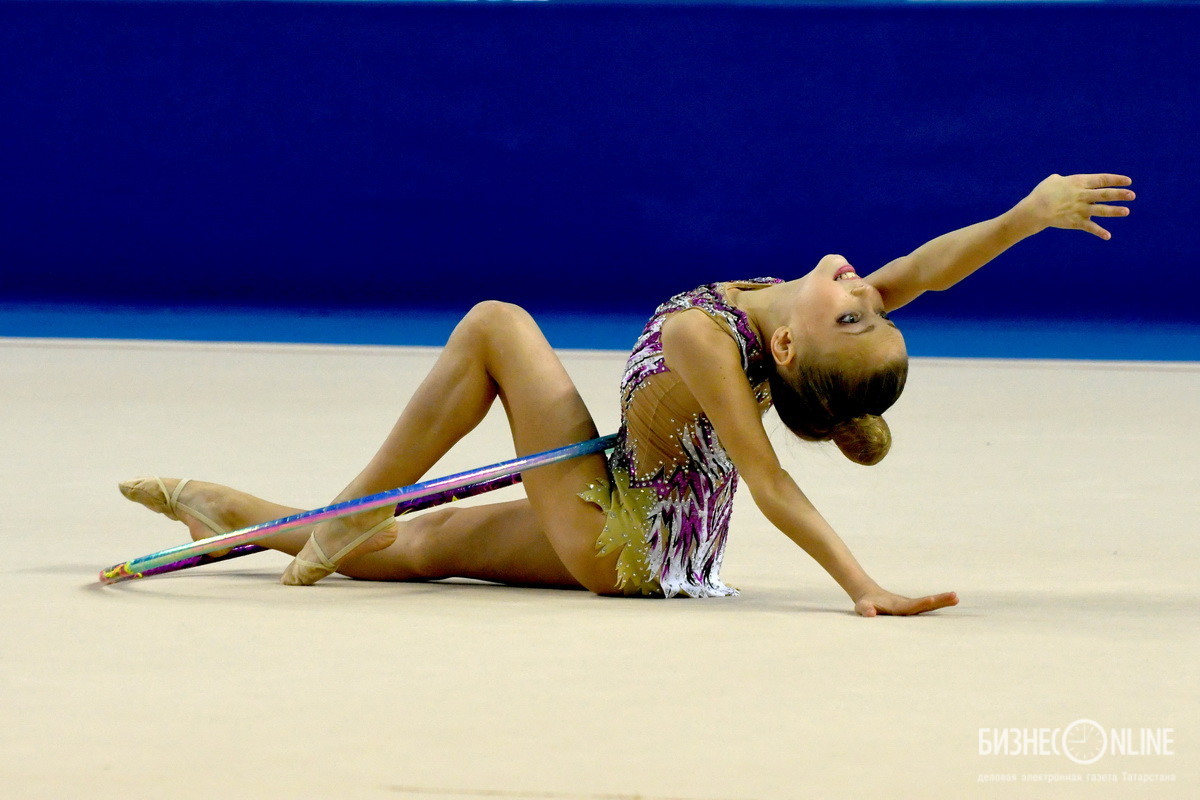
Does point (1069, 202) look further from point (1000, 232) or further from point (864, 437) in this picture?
point (864, 437)

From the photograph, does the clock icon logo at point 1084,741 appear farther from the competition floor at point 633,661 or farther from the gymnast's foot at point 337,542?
the gymnast's foot at point 337,542

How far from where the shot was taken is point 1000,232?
2.14 m

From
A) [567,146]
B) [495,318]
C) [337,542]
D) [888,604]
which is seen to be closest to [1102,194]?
[888,604]

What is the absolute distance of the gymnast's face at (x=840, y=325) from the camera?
1.97m

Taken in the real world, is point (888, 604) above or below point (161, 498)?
below

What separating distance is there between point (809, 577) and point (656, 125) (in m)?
4.70

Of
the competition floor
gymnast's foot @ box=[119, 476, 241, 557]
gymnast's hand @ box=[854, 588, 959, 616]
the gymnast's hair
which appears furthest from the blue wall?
gymnast's hand @ box=[854, 588, 959, 616]

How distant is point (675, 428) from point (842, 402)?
242 mm

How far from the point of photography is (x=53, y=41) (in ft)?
22.9

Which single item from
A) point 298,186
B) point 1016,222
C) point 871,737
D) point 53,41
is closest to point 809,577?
point 1016,222

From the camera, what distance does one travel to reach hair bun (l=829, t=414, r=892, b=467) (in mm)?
2020

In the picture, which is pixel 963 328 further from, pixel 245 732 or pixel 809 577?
pixel 245 732

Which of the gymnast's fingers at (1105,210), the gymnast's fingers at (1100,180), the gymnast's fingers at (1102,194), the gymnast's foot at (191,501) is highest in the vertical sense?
the gymnast's fingers at (1100,180)

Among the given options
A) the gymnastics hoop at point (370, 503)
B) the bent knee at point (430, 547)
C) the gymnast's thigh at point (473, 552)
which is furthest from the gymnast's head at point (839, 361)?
the bent knee at point (430, 547)
